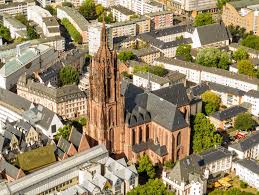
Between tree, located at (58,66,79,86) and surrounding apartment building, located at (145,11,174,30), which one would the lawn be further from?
surrounding apartment building, located at (145,11,174,30)

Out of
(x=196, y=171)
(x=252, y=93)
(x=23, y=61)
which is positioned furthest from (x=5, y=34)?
(x=196, y=171)

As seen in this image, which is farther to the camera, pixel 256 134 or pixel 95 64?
pixel 256 134

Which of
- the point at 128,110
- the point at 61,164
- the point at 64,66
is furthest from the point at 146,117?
the point at 64,66

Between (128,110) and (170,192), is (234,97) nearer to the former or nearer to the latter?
(128,110)

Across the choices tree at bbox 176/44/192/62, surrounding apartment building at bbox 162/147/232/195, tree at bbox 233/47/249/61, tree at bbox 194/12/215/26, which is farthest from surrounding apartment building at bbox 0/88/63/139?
tree at bbox 194/12/215/26

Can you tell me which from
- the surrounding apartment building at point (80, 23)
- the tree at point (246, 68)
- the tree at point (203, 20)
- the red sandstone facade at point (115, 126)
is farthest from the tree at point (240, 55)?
the red sandstone facade at point (115, 126)

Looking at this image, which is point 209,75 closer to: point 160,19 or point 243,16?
point 243,16

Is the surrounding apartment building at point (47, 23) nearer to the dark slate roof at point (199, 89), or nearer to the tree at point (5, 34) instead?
the tree at point (5, 34)
